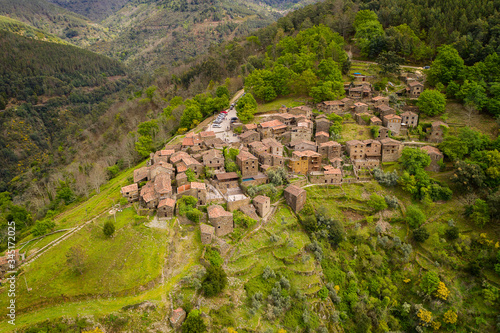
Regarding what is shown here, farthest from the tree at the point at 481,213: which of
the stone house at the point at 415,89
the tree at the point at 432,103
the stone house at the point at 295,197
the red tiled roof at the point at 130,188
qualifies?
the red tiled roof at the point at 130,188

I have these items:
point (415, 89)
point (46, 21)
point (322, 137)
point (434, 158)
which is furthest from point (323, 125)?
point (46, 21)

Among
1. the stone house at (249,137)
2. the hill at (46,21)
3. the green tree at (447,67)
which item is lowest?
the stone house at (249,137)

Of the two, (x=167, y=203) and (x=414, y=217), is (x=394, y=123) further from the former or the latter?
(x=167, y=203)

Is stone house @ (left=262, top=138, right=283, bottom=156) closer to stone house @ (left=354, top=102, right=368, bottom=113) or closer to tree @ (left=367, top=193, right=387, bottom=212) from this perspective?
tree @ (left=367, top=193, right=387, bottom=212)

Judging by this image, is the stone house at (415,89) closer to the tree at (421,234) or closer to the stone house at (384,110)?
the stone house at (384,110)

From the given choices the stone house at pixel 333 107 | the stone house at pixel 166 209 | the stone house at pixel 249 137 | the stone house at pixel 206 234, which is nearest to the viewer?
the stone house at pixel 206 234

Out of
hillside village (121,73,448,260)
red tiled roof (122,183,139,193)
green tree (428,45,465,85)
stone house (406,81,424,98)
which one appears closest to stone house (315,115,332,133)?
hillside village (121,73,448,260)
